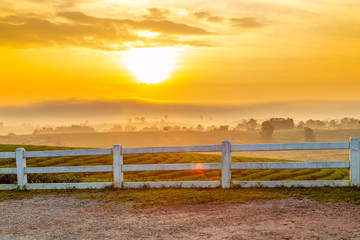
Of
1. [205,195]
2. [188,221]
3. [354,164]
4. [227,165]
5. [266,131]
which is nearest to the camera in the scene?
[188,221]

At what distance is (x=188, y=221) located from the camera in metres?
9.52

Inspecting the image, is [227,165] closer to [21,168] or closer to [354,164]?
[354,164]

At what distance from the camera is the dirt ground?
27.5 ft

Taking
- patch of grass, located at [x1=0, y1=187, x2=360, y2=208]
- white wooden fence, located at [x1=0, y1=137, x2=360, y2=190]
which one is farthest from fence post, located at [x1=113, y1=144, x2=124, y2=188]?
patch of grass, located at [x1=0, y1=187, x2=360, y2=208]

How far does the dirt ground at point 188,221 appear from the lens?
839cm

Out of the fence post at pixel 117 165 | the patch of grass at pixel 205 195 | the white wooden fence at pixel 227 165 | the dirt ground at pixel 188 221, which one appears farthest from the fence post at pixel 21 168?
the fence post at pixel 117 165

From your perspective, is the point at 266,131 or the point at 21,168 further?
the point at 266,131

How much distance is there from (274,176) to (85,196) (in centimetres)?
2930

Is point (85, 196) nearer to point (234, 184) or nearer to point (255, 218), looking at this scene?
point (234, 184)

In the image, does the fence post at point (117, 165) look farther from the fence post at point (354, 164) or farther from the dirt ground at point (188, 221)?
the fence post at point (354, 164)

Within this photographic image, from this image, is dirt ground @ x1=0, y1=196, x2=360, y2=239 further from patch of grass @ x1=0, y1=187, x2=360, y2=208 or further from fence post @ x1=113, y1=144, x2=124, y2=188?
fence post @ x1=113, y1=144, x2=124, y2=188

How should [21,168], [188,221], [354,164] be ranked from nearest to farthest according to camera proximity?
[188,221] < [354,164] < [21,168]

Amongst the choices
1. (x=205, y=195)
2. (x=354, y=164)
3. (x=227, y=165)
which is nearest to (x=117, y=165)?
(x=205, y=195)

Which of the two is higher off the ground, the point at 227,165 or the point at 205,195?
the point at 227,165
